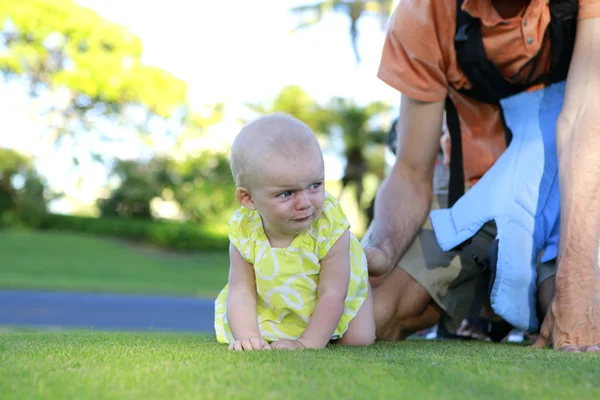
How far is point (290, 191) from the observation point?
277cm

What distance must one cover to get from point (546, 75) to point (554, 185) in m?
0.54

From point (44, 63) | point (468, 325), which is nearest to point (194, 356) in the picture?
point (468, 325)

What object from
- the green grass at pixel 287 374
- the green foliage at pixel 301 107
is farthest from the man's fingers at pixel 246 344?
the green foliage at pixel 301 107

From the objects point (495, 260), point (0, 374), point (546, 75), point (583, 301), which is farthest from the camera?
point (546, 75)

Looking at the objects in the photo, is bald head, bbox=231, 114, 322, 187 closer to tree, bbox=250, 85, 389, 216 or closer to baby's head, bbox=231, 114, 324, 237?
baby's head, bbox=231, 114, 324, 237

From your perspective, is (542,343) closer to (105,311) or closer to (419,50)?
(419,50)

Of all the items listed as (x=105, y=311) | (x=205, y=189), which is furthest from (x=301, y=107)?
(x=105, y=311)

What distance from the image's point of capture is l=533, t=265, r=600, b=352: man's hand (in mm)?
2686

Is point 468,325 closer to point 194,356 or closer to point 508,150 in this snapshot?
point 508,150

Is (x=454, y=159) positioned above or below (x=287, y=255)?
above

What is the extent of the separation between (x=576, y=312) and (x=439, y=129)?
1.43 metres

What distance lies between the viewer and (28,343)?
2.78 meters

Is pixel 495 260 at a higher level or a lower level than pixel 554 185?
lower

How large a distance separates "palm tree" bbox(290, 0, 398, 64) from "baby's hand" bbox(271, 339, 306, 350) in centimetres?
3239
